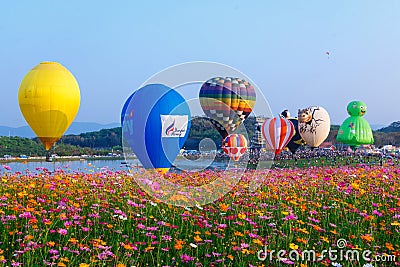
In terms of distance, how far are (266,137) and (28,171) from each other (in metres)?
28.6

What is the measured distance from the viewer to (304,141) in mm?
47750

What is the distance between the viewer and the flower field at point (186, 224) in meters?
5.01

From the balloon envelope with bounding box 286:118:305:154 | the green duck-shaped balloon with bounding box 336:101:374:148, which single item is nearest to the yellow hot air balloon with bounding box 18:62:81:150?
the balloon envelope with bounding box 286:118:305:154

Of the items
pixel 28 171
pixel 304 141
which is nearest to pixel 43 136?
pixel 28 171

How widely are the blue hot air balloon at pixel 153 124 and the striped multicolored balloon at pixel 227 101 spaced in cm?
1948

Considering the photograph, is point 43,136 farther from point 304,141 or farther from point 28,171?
point 304,141

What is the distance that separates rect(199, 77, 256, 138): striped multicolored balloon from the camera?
35.1 metres

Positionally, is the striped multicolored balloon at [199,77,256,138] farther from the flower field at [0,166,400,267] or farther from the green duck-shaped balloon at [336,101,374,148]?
the flower field at [0,166,400,267]

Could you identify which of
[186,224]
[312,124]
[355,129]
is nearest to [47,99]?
[186,224]

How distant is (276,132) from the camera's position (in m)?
36.0

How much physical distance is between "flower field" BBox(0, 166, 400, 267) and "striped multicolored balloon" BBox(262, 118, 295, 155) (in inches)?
1027

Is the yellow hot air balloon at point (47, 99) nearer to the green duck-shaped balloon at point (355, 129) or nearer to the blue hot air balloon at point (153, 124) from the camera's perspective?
the blue hot air balloon at point (153, 124)

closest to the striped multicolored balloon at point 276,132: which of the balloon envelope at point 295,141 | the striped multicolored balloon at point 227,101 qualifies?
the striped multicolored balloon at point 227,101

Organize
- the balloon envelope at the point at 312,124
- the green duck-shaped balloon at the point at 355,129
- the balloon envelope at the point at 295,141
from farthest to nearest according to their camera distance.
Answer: the balloon envelope at the point at 295,141 < the balloon envelope at the point at 312,124 < the green duck-shaped balloon at the point at 355,129
